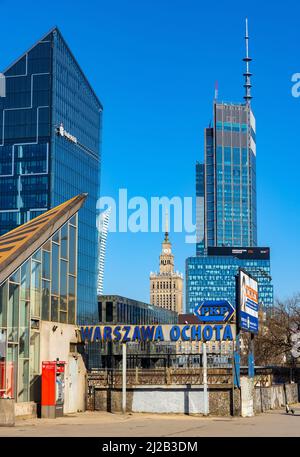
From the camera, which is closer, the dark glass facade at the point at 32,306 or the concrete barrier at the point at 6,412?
the concrete barrier at the point at 6,412

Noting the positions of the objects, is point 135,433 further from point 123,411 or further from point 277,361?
point 277,361

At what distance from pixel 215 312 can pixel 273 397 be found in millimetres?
7334

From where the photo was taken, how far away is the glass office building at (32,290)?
1375 inches

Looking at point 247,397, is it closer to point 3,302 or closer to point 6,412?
point 3,302

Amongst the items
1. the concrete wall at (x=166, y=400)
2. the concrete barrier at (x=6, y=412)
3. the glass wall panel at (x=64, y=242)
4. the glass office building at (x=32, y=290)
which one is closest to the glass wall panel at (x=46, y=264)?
the glass office building at (x=32, y=290)

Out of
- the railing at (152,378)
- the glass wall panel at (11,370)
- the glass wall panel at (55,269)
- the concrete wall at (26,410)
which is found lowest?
the concrete wall at (26,410)

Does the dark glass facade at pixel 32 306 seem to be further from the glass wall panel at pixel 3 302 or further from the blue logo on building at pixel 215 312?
the blue logo on building at pixel 215 312

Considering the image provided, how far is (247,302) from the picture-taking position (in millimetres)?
44000

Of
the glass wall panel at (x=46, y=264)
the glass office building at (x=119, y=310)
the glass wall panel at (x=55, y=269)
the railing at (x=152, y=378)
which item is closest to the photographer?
the glass wall panel at (x=46, y=264)

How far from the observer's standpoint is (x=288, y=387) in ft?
186

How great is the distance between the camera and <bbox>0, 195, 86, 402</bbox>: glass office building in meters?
34.9

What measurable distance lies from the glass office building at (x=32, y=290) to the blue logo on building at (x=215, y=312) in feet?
29.8
